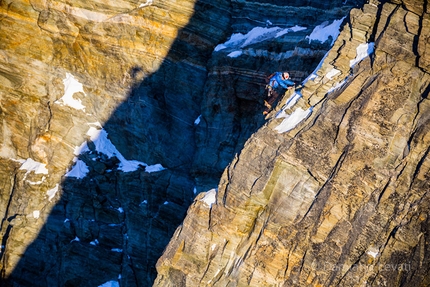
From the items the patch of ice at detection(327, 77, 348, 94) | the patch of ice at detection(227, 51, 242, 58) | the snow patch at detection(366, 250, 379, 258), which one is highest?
the patch of ice at detection(227, 51, 242, 58)

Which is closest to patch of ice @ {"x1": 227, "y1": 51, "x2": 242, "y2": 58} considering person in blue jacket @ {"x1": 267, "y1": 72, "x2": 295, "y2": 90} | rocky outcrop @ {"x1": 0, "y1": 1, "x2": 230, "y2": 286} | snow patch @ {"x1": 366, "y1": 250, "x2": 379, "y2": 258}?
rocky outcrop @ {"x1": 0, "y1": 1, "x2": 230, "y2": 286}

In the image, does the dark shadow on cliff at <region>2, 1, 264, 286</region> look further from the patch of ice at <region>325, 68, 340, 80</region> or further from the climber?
the patch of ice at <region>325, 68, 340, 80</region>

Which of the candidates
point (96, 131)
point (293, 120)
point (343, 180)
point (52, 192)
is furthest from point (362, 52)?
point (52, 192)

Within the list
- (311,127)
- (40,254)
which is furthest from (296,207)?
(40,254)

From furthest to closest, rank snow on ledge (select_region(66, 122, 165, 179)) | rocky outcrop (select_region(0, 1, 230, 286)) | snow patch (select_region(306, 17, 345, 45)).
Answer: snow on ledge (select_region(66, 122, 165, 179)) < rocky outcrop (select_region(0, 1, 230, 286)) < snow patch (select_region(306, 17, 345, 45))

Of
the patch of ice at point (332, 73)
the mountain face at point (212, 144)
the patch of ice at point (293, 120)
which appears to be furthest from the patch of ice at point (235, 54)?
the patch of ice at point (293, 120)

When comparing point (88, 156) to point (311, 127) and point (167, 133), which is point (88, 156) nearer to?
point (167, 133)

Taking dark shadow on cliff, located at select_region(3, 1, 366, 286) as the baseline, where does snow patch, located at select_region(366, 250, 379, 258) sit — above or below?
below

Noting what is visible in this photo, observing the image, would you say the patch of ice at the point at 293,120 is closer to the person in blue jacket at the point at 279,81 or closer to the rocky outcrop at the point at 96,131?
the person in blue jacket at the point at 279,81
